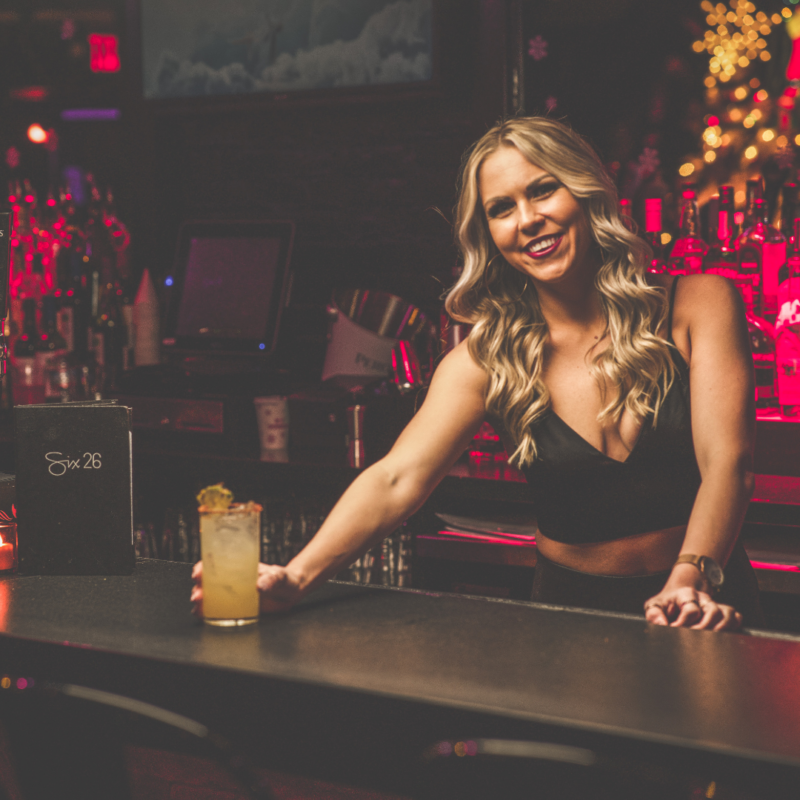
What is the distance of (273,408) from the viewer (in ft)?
8.48

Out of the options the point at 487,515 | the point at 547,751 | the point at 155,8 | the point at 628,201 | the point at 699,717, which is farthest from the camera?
the point at 155,8

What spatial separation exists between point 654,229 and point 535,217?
977mm

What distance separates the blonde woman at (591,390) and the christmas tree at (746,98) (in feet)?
3.58

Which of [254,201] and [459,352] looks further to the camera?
[254,201]

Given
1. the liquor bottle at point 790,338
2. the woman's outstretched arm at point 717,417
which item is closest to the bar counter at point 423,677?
the woman's outstretched arm at point 717,417

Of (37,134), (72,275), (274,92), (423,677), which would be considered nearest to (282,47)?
(274,92)

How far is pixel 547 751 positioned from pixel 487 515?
170cm

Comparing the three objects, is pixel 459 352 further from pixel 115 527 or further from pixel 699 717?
pixel 699 717

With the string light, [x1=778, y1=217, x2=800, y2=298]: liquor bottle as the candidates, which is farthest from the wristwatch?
the string light

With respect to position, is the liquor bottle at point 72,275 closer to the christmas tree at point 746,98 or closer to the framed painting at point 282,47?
the framed painting at point 282,47

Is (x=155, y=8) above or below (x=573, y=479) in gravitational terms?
above

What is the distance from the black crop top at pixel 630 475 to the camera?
1.54 m

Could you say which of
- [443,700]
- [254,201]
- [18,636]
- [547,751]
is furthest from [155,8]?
[547,751]

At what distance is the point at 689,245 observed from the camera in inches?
94.4
